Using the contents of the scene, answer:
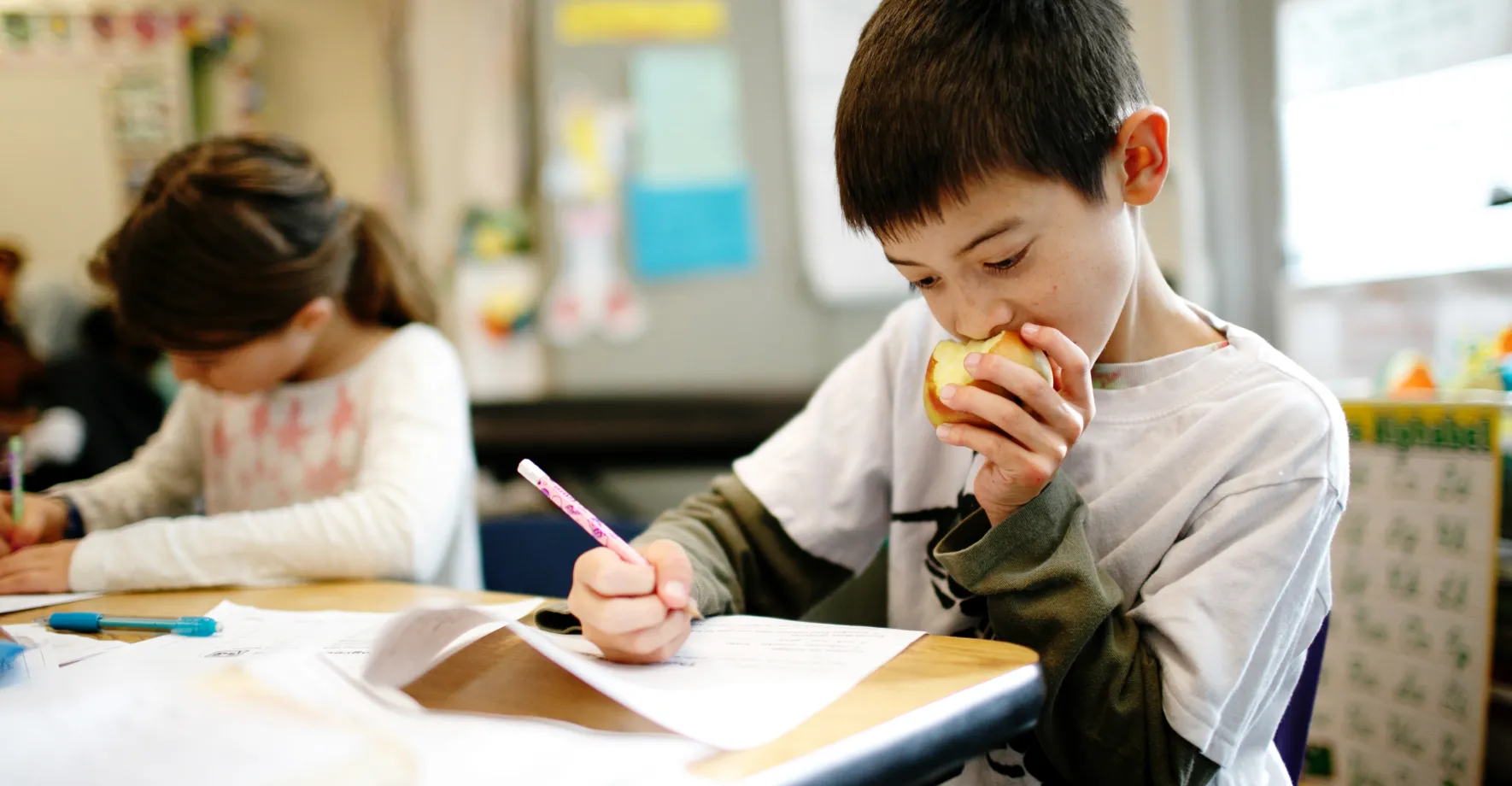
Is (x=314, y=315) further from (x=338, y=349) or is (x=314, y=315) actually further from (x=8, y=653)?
(x=8, y=653)

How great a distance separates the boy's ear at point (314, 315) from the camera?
3.88ft

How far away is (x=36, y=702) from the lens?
514 mm

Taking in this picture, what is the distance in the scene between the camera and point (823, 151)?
2.61 meters

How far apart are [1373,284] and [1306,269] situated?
0.53ft

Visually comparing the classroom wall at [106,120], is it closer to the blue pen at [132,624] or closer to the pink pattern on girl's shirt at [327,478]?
the pink pattern on girl's shirt at [327,478]

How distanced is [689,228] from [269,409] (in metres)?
1.52

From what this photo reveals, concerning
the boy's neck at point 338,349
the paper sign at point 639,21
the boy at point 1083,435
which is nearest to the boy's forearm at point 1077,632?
the boy at point 1083,435

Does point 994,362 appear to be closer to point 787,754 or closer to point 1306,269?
point 787,754

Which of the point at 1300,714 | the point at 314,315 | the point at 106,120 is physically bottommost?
the point at 1300,714

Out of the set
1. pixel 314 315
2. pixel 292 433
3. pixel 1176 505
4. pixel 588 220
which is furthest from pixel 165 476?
pixel 588 220

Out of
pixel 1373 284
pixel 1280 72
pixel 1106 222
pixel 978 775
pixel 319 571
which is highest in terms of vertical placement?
pixel 1280 72

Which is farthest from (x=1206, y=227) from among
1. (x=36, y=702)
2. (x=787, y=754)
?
(x=36, y=702)

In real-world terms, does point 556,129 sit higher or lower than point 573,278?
higher

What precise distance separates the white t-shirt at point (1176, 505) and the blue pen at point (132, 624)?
45 centimetres
